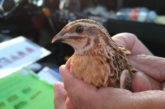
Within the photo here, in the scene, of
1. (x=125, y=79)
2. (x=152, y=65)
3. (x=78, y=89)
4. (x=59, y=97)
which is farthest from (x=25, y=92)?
(x=152, y=65)

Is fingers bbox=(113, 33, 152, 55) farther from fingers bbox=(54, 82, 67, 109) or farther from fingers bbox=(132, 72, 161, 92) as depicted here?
fingers bbox=(54, 82, 67, 109)

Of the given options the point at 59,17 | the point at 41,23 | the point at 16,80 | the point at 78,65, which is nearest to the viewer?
the point at 78,65

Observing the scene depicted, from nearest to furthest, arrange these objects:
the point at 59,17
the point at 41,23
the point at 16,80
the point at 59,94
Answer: the point at 59,94
the point at 16,80
the point at 59,17
the point at 41,23

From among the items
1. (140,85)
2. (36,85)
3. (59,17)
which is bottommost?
(36,85)

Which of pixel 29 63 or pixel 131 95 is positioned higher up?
pixel 131 95

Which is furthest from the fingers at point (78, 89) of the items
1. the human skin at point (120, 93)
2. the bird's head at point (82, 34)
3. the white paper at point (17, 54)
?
the white paper at point (17, 54)

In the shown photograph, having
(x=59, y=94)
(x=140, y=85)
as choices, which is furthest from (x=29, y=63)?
(x=140, y=85)

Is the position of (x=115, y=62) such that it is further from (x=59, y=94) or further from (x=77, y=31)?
(x=59, y=94)

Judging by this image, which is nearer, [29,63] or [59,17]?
[29,63]
